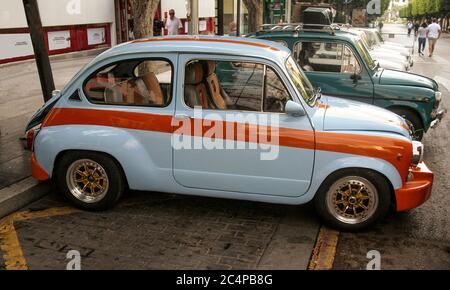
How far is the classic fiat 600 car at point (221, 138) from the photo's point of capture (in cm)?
444

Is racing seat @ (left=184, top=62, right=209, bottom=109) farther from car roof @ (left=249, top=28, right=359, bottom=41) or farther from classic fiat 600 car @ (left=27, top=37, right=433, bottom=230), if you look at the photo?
car roof @ (left=249, top=28, right=359, bottom=41)

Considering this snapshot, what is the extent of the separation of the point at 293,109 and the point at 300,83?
0.59 meters

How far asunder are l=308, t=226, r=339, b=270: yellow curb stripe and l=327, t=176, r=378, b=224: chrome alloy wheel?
0.19 m

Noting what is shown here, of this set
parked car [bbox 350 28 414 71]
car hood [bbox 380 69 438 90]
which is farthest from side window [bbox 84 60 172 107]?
parked car [bbox 350 28 414 71]

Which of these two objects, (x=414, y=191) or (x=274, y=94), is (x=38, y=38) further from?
(x=414, y=191)

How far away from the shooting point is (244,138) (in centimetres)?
450

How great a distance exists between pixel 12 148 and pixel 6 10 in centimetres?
845

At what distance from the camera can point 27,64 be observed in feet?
46.0

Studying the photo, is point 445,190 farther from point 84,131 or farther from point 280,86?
point 84,131

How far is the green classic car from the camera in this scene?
7254 mm

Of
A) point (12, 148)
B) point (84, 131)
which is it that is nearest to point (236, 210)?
point (84, 131)

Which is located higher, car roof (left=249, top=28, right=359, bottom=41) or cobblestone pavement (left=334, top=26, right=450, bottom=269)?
car roof (left=249, top=28, right=359, bottom=41)

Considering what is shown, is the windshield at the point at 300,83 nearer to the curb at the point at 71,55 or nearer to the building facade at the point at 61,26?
the building facade at the point at 61,26

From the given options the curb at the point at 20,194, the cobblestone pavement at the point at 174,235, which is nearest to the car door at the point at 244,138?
the cobblestone pavement at the point at 174,235
